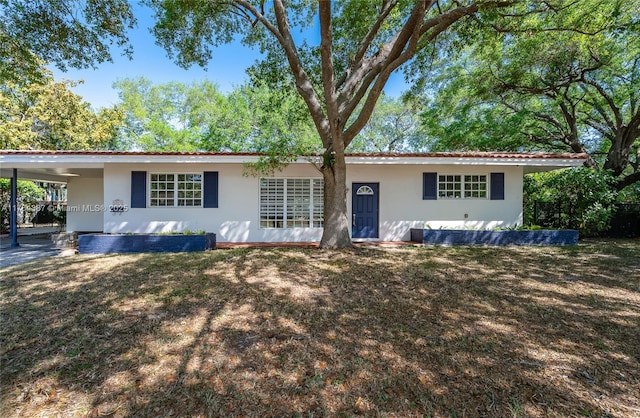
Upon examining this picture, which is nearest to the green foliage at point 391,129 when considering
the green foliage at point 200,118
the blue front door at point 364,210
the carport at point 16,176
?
the green foliage at point 200,118

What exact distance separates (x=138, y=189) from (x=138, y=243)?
232cm

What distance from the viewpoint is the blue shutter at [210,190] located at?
31.0 ft

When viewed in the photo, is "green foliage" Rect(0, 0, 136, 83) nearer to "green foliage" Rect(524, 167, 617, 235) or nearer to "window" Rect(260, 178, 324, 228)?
"window" Rect(260, 178, 324, 228)

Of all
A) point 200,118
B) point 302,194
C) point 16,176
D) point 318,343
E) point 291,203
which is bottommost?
point 318,343

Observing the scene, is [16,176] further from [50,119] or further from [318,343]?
[50,119]

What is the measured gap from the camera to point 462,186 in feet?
33.3

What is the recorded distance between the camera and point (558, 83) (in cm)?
1270

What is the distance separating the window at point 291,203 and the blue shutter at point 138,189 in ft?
12.0

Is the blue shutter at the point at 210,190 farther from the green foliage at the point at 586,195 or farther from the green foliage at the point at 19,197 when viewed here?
the green foliage at the point at 586,195

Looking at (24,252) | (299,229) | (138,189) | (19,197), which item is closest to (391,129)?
(299,229)

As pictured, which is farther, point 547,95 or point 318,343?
point 547,95

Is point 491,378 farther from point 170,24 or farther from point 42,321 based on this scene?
point 170,24

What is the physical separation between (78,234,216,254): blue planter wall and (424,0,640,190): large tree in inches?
387

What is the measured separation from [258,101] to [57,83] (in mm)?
11890
